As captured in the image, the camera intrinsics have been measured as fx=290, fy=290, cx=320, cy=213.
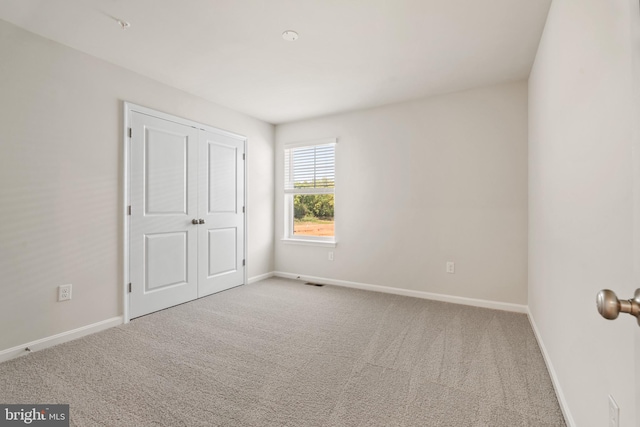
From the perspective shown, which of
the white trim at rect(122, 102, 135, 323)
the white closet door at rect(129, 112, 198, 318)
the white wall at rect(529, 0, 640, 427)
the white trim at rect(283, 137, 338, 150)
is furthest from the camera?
the white trim at rect(283, 137, 338, 150)

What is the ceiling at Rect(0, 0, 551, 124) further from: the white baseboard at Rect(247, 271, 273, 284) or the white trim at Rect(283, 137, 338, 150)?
the white baseboard at Rect(247, 271, 273, 284)

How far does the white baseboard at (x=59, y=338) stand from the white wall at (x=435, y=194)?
247 cm

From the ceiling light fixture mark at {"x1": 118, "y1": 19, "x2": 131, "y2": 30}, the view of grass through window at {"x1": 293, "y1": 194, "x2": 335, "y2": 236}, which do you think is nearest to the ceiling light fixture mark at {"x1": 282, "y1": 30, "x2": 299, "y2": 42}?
the ceiling light fixture mark at {"x1": 118, "y1": 19, "x2": 131, "y2": 30}

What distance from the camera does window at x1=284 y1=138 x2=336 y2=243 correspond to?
167 inches

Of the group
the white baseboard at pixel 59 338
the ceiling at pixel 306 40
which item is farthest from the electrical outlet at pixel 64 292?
the ceiling at pixel 306 40

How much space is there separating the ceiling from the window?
1.14 m

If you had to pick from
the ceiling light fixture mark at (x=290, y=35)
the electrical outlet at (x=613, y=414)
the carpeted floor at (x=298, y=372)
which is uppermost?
the ceiling light fixture mark at (x=290, y=35)

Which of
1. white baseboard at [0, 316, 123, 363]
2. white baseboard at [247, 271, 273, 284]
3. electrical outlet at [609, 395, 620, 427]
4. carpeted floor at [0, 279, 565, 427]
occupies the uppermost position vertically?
electrical outlet at [609, 395, 620, 427]

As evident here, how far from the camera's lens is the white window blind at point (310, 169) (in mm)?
4234

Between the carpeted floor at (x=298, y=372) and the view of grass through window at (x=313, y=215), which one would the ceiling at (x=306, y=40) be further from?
the carpeted floor at (x=298, y=372)

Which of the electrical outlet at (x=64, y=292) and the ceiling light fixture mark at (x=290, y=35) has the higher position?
the ceiling light fixture mark at (x=290, y=35)

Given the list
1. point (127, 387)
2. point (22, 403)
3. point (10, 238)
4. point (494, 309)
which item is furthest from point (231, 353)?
point (494, 309)

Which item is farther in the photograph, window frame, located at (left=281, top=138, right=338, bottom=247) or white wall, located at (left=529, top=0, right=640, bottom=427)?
window frame, located at (left=281, top=138, right=338, bottom=247)

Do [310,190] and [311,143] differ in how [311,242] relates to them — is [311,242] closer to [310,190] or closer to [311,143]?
[310,190]
